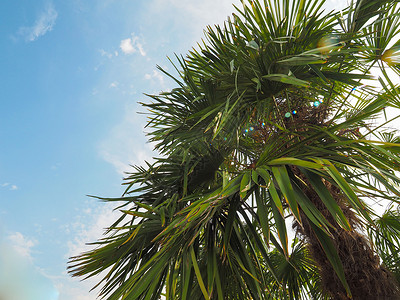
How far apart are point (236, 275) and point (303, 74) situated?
128 centimetres

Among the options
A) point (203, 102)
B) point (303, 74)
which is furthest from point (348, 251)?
point (203, 102)

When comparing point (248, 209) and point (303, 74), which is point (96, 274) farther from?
point (303, 74)

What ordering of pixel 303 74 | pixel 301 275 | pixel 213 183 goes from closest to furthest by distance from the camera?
pixel 303 74 → pixel 213 183 → pixel 301 275

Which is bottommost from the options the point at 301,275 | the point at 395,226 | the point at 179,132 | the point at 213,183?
the point at 301,275

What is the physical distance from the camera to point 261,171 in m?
1.25

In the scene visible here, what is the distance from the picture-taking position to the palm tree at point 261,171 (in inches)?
52.2

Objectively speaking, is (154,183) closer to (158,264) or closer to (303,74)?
(158,264)

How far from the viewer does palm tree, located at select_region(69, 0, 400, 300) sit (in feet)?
4.35

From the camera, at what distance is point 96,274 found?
1.72m

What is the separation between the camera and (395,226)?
7.79 feet

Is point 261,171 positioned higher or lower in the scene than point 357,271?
higher

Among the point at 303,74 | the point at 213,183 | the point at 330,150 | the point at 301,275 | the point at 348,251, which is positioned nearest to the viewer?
the point at 330,150

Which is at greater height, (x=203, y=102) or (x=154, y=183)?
(x=203, y=102)

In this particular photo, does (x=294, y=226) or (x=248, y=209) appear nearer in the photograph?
(x=248, y=209)
